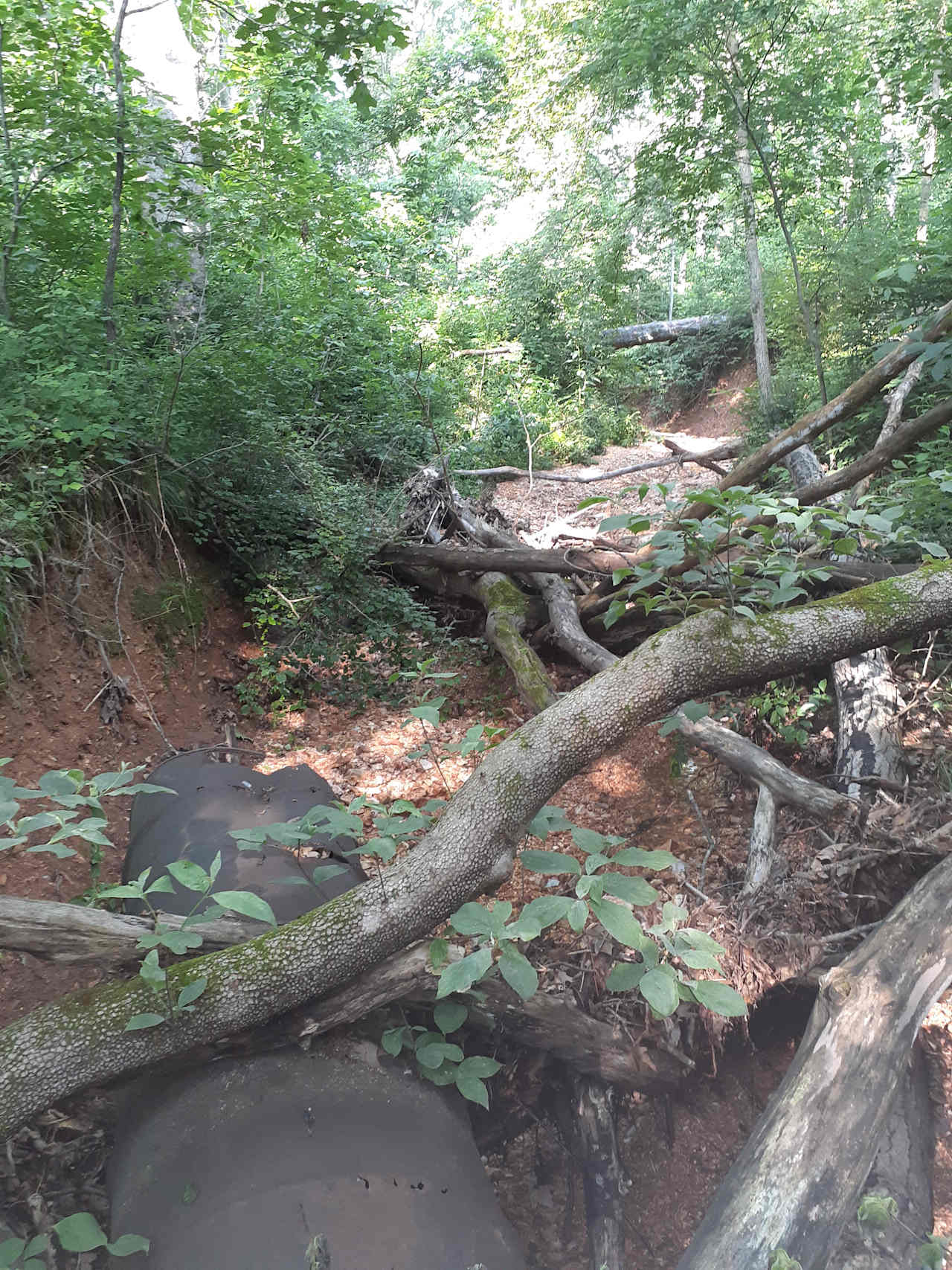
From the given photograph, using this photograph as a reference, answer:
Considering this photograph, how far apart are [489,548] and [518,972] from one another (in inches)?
185

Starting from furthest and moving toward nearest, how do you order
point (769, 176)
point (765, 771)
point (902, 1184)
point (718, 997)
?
1. point (769, 176)
2. point (765, 771)
3. point (902, 1184)
4. point (718, 997)

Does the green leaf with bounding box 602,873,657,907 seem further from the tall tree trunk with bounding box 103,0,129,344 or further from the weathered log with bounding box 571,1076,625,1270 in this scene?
the tall tree trunk with bounding box 103,0,129,344

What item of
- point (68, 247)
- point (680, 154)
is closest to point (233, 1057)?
point (68, 247)

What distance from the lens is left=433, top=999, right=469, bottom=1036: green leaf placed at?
6.60ft

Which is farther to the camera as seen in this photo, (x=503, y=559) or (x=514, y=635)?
(x=503, y=559)

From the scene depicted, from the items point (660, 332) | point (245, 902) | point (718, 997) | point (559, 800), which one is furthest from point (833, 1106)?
point (660, 332)

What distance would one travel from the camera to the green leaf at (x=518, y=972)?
1715 millimetres

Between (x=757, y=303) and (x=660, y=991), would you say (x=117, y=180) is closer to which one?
(x=660, y=991)

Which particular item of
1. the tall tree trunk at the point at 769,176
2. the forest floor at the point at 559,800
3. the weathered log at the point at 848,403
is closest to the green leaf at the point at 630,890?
the forest floor at the point at 559,800

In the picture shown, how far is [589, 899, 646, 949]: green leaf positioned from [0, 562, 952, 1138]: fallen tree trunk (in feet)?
1.70

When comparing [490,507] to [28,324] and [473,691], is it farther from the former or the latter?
[28,324]

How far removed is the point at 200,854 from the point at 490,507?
5.24m

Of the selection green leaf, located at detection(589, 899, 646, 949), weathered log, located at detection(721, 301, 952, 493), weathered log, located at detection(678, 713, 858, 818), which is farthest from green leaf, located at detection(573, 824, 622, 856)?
weathered log, located at detection(721, 301, 952, 493)

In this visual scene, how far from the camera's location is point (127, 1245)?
155 cm
